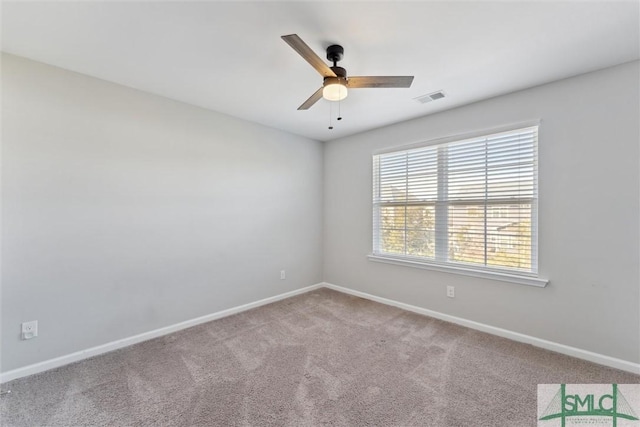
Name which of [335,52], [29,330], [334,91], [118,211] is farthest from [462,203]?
[29,330]

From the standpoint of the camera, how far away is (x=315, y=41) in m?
1.87

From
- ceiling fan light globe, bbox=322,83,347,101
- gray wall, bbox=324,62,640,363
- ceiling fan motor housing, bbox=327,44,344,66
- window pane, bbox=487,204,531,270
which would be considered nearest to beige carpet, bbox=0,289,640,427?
gray wall, bbox=324,62,640,363

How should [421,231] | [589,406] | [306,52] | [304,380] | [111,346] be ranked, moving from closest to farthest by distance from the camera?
[306,52]
[589,406]
[304,380]
[111,346]
[421,231]

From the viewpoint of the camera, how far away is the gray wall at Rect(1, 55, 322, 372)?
207 cm

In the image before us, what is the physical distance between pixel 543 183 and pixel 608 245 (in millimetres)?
678

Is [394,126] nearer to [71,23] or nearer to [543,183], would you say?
[543,183]

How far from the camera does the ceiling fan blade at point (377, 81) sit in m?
1.80

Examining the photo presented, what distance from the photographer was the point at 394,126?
3.57 m

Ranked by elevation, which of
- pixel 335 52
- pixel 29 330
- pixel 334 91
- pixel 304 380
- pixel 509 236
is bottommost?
pixel 304 380

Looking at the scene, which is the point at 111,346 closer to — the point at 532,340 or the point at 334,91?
the point at 334,91

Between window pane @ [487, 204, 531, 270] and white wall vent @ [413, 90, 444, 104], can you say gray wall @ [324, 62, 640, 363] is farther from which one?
white wall vent @ [413, 90, 444, 104]

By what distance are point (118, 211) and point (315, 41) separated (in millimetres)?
2281

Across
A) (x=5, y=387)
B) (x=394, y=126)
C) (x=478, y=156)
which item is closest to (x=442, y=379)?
(x=478, y=156)

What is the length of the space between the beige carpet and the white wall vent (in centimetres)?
243
